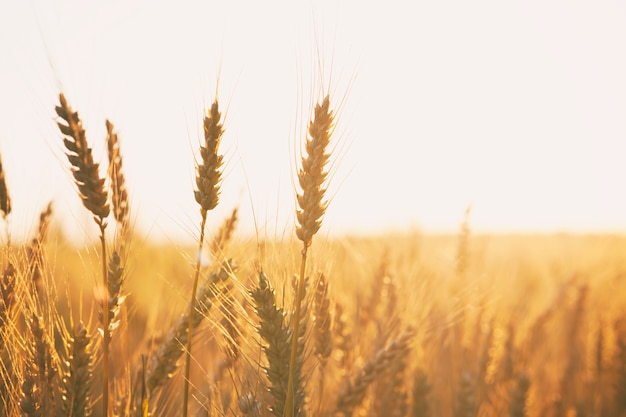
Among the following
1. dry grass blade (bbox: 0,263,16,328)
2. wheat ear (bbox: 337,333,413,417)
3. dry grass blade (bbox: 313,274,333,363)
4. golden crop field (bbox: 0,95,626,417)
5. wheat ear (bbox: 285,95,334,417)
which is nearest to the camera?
wheat ear (bbox: 285,95,334,417)

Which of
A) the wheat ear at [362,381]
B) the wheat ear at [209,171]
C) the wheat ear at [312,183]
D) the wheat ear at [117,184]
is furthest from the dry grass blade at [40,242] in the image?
the wheat ear at [362,381]

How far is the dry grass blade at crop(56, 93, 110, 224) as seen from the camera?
121 centimetres

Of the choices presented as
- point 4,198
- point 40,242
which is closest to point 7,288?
point 40,242

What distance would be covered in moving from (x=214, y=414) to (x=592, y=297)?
166 inches

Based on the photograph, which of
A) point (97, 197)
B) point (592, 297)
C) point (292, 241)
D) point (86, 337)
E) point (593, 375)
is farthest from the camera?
point (592, 297)

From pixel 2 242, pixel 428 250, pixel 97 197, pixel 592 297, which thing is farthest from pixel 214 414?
pixel 592 297

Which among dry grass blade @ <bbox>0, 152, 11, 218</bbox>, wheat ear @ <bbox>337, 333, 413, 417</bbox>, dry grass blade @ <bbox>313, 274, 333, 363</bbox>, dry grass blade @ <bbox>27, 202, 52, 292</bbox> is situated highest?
dry grass blade @ <bbox>0, 152, 11, 218</bbox>

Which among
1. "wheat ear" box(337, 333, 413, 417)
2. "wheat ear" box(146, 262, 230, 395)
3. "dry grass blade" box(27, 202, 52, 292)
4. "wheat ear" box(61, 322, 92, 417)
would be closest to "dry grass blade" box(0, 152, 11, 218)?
"dry grass blade" box(27, 202, 52, 292)

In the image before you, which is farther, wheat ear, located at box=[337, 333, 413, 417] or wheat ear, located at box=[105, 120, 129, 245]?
wheat ear, located at box=[337, 333, 413, 417]

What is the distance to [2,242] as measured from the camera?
1.49 metres

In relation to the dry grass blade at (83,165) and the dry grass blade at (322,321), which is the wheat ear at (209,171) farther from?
the dry grass blade at (322,321)

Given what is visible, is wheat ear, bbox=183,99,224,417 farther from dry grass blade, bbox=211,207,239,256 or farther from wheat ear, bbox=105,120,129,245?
dry grass blade, bbox=211,207,239,256

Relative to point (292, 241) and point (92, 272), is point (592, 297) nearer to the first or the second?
point (292, 241)

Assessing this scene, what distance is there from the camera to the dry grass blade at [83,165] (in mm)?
1205
